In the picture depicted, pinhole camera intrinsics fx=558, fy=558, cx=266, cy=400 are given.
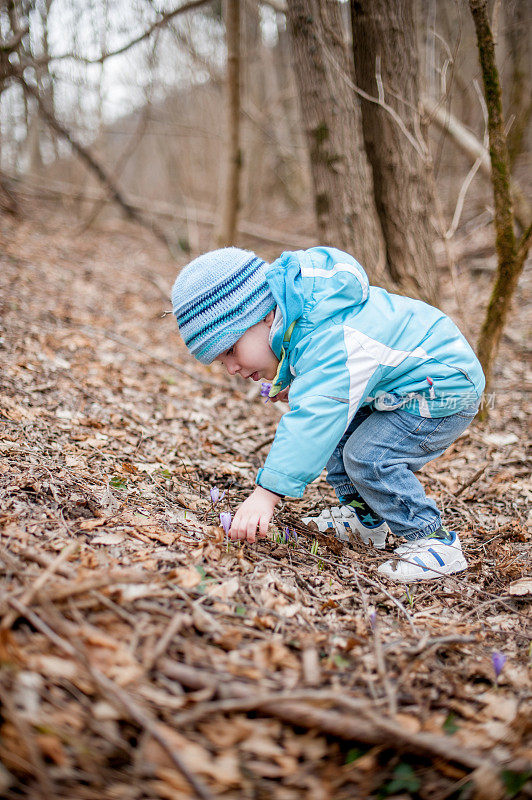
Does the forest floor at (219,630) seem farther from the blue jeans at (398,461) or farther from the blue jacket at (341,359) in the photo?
the blue jacket at (341,359)

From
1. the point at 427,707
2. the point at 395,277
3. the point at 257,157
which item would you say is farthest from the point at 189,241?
the point at 427,707

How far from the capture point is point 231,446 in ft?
12.0

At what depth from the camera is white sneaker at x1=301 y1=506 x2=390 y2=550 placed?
2.85 metres

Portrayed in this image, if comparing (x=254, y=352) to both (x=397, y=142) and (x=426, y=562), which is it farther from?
(x=397, y=142)

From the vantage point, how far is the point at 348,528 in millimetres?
2865

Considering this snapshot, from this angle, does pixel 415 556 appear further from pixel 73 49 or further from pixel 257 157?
pixel 257 157

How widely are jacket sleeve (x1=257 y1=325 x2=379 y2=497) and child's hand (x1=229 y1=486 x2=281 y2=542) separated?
2.4 inches

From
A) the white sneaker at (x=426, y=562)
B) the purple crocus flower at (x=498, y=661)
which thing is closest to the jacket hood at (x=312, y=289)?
the white sneaker at (x=426, y=562)

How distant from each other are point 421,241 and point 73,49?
6.02 meters

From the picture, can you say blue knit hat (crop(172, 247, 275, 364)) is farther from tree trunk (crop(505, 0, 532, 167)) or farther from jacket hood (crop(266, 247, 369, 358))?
tree trunk (crop(505, 0, 532, 167))

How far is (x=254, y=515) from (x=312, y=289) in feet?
3.18

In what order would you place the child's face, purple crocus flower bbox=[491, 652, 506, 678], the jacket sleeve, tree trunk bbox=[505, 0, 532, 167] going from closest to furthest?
purple crocus flower bbox=[491, 652, 506, 678]
the jacket sleeve
the child's face
tree trunk bbox=[505, 0, 532, 167]

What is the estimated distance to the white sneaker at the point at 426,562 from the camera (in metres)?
2.51

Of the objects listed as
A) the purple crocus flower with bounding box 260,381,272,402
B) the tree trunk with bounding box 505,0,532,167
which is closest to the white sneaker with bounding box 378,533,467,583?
the purple crocus flower with bounding box 260,381,272,402
